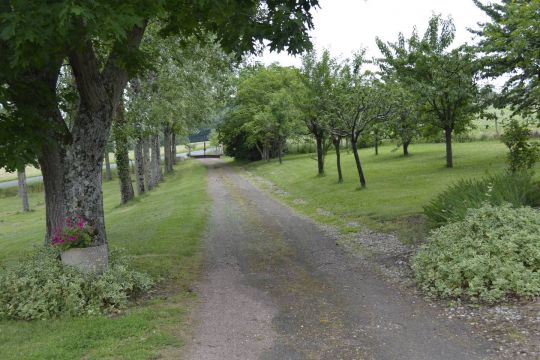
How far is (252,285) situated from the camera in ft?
26.1

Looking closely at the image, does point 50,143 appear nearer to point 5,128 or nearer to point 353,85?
point 5,128

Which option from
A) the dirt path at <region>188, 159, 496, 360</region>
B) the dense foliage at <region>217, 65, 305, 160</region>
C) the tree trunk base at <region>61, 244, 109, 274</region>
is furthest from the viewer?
the dense foliage at <region>217, 65, 305, 160</region>

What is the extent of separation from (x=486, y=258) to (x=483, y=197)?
3045mm

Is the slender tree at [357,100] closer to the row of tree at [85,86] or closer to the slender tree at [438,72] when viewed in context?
the slender tree at [438,72]

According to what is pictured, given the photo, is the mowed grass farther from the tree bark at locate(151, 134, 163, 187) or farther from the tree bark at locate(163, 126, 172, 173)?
the tree bark at locate(163, 126, 172, 173)

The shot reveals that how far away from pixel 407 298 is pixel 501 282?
1298mm

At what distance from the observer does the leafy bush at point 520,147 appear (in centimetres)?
1477

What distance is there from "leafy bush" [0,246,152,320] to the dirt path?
1363 millimetres

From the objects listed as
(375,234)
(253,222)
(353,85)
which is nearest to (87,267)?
(375,234)

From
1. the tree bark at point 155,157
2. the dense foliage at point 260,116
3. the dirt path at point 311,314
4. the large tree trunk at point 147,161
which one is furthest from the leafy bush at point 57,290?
the dense foliage at point 260,116

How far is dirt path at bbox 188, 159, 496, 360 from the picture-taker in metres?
5.15

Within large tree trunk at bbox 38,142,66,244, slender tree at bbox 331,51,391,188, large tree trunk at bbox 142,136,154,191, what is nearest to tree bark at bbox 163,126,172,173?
large tree trunk at bbox 142,136,154,191

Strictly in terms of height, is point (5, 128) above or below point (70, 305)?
above

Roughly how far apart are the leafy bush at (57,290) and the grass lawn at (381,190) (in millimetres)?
6668
